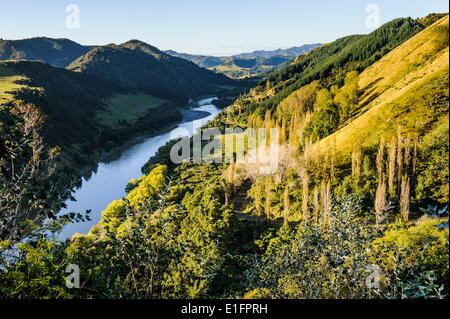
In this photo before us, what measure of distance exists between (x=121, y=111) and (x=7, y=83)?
56.2 meters

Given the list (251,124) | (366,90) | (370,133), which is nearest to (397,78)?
(366,90)

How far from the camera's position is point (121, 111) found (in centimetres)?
16638

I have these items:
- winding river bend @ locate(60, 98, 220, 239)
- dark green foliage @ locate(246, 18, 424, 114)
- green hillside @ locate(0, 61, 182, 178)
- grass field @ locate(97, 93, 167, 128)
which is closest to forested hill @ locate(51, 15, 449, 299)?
winding river bend @ locate(60, 98, 220, 239)

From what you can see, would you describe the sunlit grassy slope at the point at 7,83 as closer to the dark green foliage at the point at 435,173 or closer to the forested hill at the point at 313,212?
the forested hill at the point at 313,212

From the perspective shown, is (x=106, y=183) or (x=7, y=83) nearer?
(x=106, y=183)

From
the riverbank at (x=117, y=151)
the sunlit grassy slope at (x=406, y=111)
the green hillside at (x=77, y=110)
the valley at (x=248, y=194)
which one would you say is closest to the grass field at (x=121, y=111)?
the green hillside at (x=77, y=110)

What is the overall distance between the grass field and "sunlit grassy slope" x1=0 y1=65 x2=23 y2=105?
35595 mm

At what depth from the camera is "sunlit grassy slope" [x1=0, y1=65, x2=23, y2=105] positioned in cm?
9782

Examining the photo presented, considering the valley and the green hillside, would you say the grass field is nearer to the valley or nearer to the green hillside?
the green hillside

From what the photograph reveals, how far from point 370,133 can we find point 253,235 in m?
26.7

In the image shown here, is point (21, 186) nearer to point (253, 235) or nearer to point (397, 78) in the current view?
point (253, 235)

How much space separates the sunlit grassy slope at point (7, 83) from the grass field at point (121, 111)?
35.6m

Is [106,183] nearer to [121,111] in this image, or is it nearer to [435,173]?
[435,173]

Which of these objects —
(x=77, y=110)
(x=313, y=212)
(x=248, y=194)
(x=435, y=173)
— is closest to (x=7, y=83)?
(x=77, y=110)
